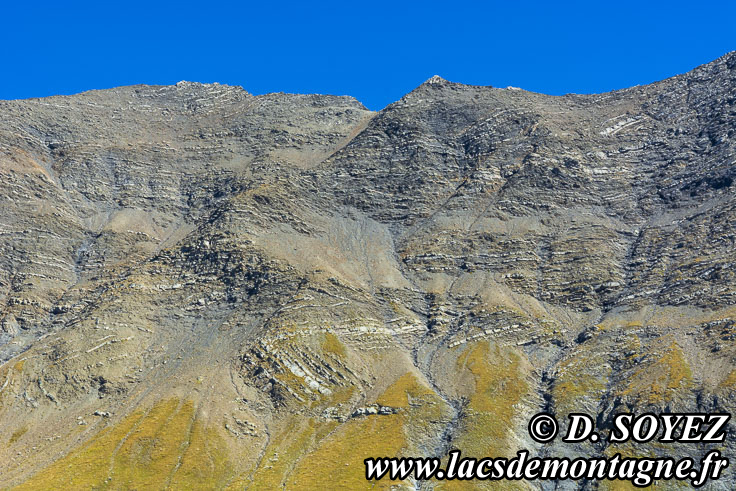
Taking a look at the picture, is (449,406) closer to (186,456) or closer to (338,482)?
(338,482)

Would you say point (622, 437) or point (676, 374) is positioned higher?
point (676, 374)

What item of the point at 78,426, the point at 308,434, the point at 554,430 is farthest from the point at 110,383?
Result: the point at 554,430

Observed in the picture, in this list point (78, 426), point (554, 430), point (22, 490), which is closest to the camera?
point (22, 490)

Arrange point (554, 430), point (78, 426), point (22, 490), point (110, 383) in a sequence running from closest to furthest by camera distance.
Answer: point (22, 490)
point (554, 430)
point (78, 426)
point (110, 383)

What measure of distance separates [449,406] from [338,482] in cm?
4012

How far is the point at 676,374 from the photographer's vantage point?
170 meters

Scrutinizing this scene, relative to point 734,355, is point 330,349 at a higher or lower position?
lower

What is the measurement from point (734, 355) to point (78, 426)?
166012mm

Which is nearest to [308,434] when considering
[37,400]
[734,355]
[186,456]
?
[186,456]

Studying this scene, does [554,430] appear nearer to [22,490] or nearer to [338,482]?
[338,482]

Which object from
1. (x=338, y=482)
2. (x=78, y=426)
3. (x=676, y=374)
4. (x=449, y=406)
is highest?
(x=676, y=374)

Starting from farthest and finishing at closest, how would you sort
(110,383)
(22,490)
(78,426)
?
(110,383) → (78,426) → (22,490)

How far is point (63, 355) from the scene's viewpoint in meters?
198

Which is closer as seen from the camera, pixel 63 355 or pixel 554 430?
pixel 554 430
